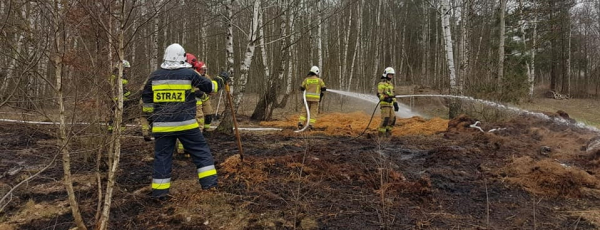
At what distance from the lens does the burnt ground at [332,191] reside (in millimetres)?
3576

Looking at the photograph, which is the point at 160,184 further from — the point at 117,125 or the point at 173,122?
the point at 117,125

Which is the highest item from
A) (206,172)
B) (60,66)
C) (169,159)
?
(60,66)

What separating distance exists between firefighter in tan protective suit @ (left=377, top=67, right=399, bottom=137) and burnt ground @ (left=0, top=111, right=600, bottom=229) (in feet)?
6.26

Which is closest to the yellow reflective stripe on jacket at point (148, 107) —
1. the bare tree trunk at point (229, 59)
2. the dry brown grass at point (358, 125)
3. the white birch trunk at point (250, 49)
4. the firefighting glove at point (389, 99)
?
the bare tree trunk at point (229, 59)

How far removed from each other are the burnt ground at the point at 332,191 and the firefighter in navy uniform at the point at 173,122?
22cm

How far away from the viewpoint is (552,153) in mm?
6758

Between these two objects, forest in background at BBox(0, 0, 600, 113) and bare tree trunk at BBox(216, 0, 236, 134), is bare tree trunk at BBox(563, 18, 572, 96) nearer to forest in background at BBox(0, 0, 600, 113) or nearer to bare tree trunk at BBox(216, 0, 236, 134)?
forest in background at BBox(0, 0, 600, 113)

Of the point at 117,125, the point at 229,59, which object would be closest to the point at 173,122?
the point at 117,125

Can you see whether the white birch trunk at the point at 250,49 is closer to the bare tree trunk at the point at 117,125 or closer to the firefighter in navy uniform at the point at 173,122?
the firefighter in navy uniform at the point at 173,122

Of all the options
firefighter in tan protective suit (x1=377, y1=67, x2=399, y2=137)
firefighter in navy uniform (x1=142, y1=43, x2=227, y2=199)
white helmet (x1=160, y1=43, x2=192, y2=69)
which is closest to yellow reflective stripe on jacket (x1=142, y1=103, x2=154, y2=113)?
firefighter in navy uniform (x1=142, y1=43, x2=227, y2=199)

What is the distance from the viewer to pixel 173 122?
4.20 meters

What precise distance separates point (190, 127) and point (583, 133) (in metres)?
8.10

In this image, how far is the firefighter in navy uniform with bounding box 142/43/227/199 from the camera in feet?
13.7

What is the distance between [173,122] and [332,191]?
186 cm
